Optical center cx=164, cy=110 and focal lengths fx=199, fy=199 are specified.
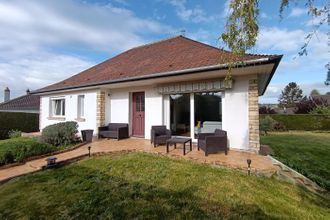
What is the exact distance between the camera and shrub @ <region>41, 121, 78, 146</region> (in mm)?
10180

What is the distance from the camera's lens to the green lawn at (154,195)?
3.94 m

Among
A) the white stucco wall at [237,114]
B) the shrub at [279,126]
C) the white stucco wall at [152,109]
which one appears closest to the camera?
the white stucco wall at [237,114]

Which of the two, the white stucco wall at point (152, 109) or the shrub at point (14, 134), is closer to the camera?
the white stucco wall at point (152, 109)

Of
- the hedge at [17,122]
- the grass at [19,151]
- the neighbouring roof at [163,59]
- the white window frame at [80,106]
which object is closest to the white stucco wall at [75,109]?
the white window frame at [80,106]

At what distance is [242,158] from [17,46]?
17011 mm

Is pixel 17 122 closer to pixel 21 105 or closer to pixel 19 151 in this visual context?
pixel 21 105

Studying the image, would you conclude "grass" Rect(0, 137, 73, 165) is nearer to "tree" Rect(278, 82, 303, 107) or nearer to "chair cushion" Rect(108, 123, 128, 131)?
"chair cushion" Rect(108, 123, 128, 131)

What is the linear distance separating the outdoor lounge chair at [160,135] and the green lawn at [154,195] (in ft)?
8.76

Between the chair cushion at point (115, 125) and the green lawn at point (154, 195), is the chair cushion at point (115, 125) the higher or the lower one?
the higher one

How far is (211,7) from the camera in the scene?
6.30 m

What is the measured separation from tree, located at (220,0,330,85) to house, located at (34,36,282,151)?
0.55 metres

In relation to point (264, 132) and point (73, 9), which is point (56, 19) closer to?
point (73, 9)

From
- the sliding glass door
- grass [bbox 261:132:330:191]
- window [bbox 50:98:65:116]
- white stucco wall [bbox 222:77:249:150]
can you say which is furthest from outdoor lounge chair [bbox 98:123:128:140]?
grass [bbox 261:132:330:191]

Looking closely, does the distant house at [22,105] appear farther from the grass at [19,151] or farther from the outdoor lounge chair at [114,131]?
the grass at [19,151]
